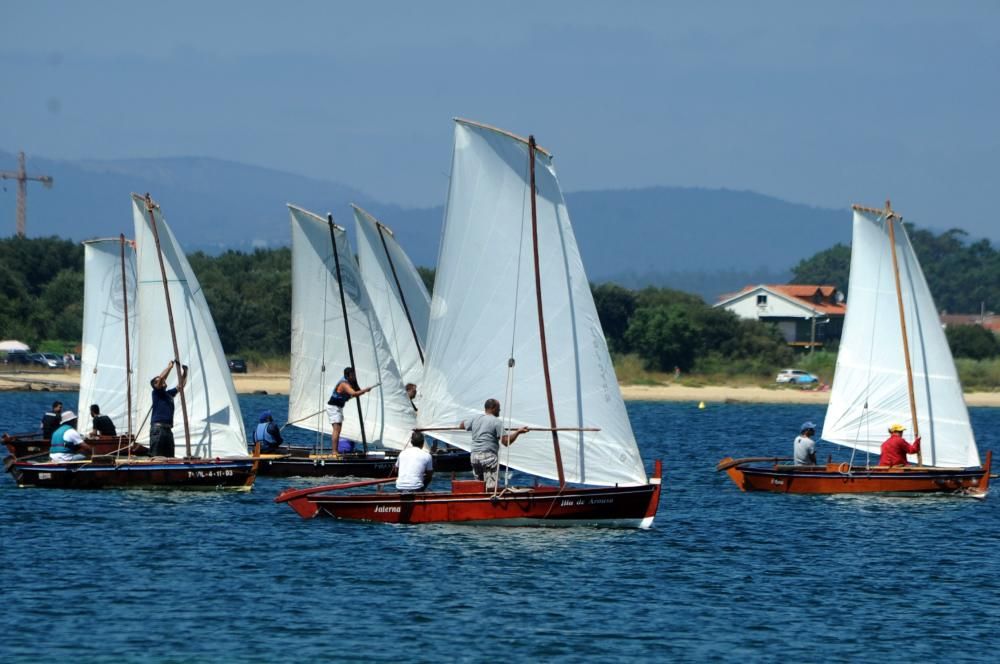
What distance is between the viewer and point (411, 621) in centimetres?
2366

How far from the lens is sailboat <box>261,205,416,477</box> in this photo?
142ft

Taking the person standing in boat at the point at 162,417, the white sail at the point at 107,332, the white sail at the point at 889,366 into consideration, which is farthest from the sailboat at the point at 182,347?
the white sail at the point at 889,366

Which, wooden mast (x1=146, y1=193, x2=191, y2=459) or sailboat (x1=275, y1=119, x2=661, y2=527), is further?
wooden mast (x1=146, y1=193, x2=191, y2=459)

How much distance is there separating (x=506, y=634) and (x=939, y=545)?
13.1 metres

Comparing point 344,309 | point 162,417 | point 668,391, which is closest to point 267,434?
point 344,309

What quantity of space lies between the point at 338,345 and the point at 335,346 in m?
0.11

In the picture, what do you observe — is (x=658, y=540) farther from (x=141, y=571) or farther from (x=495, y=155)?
(x=141, y=571)

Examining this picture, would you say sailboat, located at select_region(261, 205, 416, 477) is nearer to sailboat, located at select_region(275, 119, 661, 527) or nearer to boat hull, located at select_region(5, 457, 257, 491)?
boat hull, located at select_region(5, 457, 257, 491)

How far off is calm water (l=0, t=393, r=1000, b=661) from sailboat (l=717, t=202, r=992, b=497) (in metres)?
2.86

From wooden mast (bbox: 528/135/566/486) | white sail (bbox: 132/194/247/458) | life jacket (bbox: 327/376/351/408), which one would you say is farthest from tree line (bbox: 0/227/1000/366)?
wooden mast (bbox: 528/135/566/486)

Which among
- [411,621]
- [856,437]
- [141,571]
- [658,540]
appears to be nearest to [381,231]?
[856,437]

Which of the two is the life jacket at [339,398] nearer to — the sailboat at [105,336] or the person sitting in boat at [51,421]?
the sailboat at [105,336]

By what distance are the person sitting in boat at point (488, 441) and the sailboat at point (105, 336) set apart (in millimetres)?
15160

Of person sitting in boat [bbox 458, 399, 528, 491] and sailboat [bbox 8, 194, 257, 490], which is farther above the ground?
sailboat [bbox 8, 194, 257, 490]
